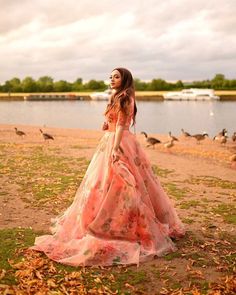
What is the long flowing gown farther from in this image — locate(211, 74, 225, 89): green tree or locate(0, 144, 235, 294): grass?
locate(211, 74, 225, 89): green tree

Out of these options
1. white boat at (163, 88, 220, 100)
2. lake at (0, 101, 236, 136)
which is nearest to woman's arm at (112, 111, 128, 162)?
lake at (0, 101, 236, 136)

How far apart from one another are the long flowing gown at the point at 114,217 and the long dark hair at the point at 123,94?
0.36 feet

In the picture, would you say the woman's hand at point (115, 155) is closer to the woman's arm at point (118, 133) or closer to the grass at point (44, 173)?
the woman's arm at point (118, 133)

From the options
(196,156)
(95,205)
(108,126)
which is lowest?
(196,156)

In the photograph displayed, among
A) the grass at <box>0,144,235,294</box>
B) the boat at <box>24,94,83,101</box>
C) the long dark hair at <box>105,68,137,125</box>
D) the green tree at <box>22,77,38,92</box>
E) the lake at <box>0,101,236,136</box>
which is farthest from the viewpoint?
the green tree at <box>22,77,38,92</box>

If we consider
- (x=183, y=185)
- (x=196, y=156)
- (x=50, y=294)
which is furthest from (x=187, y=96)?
(x=50, y=294)

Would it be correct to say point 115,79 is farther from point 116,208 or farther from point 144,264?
point 144,264

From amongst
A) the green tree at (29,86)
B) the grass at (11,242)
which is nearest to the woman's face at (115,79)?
the grass at (11,242)

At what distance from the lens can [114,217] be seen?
6.36 m

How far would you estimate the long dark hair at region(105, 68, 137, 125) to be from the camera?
21.1ft

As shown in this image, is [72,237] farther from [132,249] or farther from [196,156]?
[196,156]

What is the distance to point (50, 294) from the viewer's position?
525 cm

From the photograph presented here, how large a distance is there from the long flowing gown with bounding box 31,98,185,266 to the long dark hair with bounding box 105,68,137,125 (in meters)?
0.11

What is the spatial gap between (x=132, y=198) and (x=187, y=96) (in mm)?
124671
